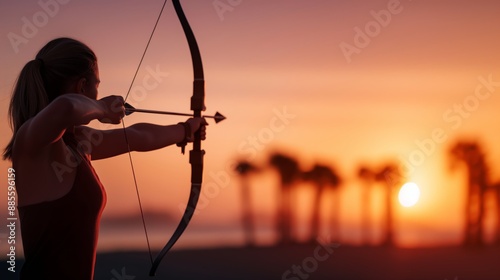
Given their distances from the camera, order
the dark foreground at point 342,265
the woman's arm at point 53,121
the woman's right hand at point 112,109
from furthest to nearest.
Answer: the dark foreground at point 342,265, the woman's right hand at point 112,109, the woman's arm at point 53,121

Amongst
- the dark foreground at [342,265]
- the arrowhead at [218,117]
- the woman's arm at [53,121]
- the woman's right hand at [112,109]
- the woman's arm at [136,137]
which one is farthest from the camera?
the dark foreground at [342,265]

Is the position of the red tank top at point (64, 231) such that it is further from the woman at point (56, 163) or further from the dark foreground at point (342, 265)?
the dark foreground at point (342, 265)

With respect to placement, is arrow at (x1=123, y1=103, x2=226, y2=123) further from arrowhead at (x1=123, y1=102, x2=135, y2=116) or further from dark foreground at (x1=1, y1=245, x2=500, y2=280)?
dark foreground at (x1=1, y1=245, x2=500, y2=280)

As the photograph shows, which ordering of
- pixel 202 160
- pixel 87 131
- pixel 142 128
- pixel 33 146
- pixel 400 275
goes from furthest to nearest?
pixel 400 275
pixel 202 160
pixel 142 128
pixel 87 131
pixel 33 146

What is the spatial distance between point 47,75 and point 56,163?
31cm

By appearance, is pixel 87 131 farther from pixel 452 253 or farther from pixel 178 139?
pixel 452 253

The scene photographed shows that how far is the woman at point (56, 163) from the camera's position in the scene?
2.40 m

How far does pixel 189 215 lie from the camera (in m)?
3.70

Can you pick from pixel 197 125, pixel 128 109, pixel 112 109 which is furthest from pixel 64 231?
pixel 197 125

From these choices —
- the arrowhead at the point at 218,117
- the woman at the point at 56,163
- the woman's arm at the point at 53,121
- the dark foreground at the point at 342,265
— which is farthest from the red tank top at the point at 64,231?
the dark foreground at the point at 342,265

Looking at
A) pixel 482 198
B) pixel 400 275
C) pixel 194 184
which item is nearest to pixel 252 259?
pixel 400 275

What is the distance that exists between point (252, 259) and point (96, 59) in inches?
950

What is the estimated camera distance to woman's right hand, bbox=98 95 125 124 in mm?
2732

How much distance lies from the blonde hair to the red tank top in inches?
8.5
